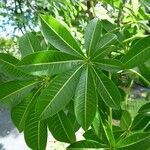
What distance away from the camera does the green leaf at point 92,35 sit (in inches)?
34.3

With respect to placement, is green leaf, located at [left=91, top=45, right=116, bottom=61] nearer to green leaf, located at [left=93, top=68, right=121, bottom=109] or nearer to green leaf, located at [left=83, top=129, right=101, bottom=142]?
green leaf, located at [left=93, top=68, right=121, bottom=109]

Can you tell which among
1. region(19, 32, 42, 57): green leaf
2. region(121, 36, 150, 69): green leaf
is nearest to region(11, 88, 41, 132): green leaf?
region(19, 32, 42, 57): green leaf

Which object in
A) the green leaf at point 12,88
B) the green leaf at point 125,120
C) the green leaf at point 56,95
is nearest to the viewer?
the green leaf at point 56,95

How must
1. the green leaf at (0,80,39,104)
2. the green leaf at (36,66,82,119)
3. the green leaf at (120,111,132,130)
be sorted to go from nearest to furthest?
1. the green leaf at (36,66,82,119)
2. the green leaf at (0,80,39,104)
3. the green leaf at (120,111,132,130)

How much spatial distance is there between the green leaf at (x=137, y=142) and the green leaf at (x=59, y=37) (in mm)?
206

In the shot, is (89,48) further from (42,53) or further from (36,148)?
(36,148)

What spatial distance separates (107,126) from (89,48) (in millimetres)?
178

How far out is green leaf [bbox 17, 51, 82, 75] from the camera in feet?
2.70

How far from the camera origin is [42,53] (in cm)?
84

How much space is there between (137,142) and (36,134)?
10.0 inches

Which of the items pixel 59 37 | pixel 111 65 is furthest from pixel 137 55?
pixel 59 37

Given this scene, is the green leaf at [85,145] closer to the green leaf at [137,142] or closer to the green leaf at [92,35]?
the green leaf at [137,142]

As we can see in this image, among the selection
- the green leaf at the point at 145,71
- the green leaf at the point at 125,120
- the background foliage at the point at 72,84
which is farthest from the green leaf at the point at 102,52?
the green leaf at the point at 125,120

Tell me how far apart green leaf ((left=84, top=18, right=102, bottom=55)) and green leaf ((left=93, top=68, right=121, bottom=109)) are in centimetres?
5
